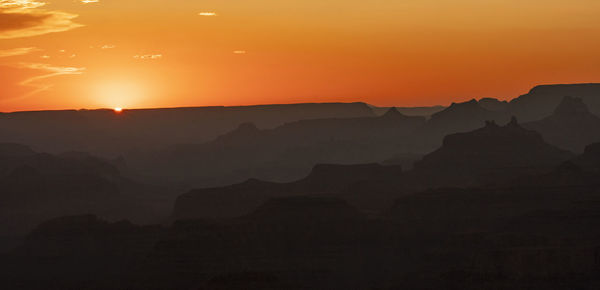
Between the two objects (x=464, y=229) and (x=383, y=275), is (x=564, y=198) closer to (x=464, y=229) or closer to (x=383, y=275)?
(x=464, y=229)

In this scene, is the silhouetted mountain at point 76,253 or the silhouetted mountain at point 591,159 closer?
the silhouetted mountain at point 76,253

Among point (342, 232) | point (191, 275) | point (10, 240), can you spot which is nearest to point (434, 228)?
point (342, 232)

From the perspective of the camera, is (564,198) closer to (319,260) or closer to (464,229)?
(464,229)

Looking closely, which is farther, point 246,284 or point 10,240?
point 10,240

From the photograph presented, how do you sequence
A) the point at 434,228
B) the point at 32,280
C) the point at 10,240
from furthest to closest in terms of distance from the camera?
the point at 10,240 < the point at 434,228 < the point at 32,280

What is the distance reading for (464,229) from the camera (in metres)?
149

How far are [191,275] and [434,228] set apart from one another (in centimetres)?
4271

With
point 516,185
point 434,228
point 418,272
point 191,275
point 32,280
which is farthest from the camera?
point 516,185

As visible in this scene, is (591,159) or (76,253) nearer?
(76,253)

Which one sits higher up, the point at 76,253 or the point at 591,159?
the point at 591,159

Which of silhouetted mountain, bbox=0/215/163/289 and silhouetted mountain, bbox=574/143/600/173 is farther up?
silhouetted mountain, bbox=574/143/600/173

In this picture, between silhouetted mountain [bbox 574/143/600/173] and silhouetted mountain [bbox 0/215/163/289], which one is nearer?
silhouetted mountain [bbox 0/215/163/289]

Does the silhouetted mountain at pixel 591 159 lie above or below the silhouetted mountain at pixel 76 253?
above

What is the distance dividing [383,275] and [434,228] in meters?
23.0
